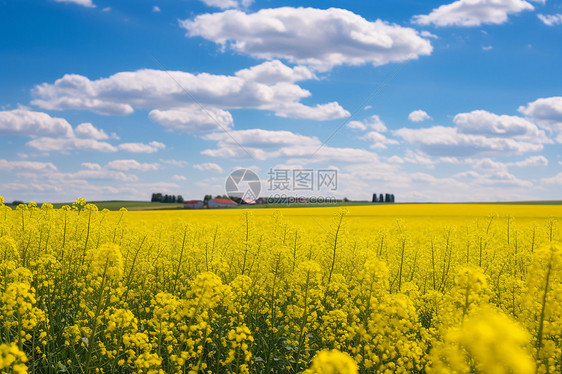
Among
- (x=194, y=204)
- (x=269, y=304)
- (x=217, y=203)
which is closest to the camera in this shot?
(x=269, y=304)

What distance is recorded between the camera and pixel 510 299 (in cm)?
654

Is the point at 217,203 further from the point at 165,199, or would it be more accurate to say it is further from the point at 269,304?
the point at 269,304

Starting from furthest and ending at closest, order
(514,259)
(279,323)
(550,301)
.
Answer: (514,259)
(279,323)
(550,301)

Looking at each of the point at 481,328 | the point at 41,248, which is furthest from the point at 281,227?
the point at 481,328

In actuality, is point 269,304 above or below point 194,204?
below

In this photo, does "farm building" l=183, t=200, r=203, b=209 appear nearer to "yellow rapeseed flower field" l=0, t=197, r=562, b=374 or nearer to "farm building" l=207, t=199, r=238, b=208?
"farm building" l=207, t=199, r=238, b=208

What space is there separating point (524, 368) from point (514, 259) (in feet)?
31.9

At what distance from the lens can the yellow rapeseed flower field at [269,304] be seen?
3.88m

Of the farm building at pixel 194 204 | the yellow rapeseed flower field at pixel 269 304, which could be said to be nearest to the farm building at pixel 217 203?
the farm building at pixel 194 204

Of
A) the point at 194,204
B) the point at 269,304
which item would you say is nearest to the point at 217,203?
the point at 194,204

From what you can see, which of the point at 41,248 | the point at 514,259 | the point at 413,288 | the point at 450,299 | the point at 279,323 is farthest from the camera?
the point at 514,259

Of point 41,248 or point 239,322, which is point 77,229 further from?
point 239,322

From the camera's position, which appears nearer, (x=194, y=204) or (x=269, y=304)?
(x=269, y=304)

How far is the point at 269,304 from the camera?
655 cm
